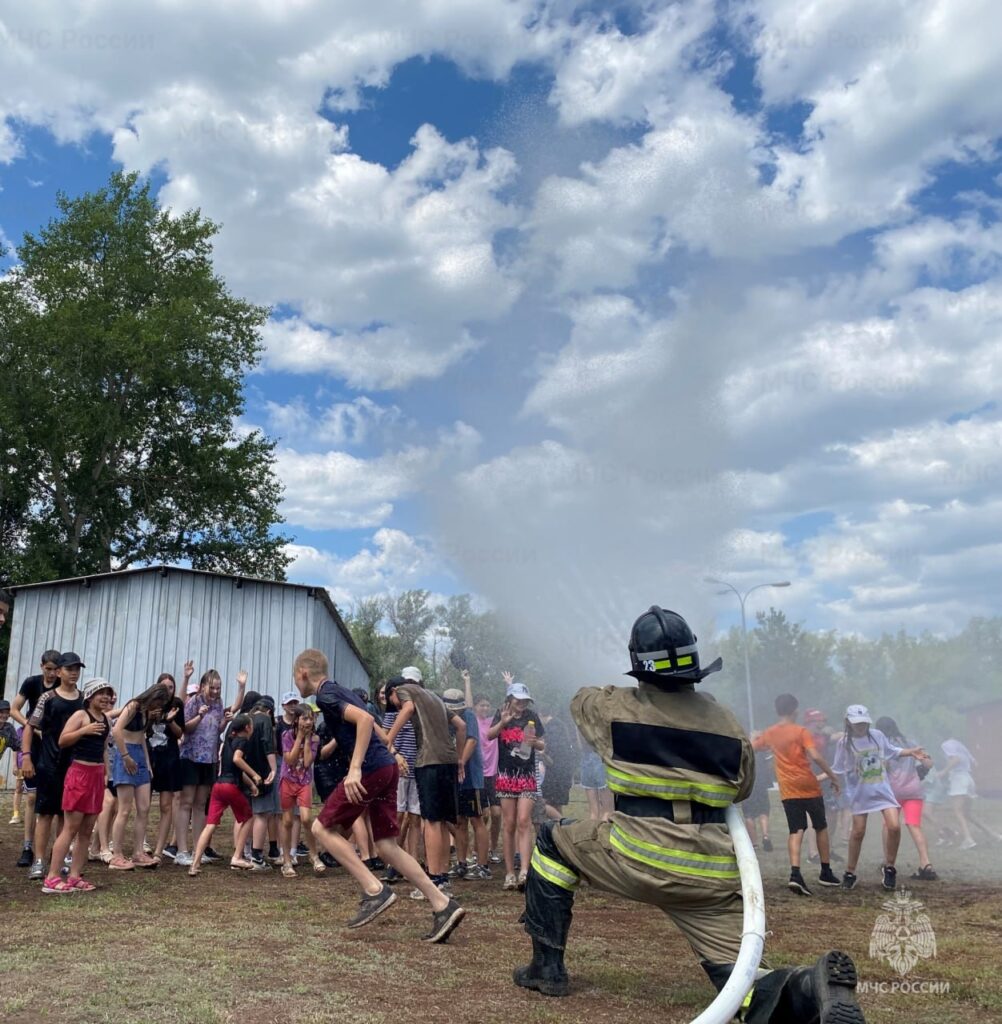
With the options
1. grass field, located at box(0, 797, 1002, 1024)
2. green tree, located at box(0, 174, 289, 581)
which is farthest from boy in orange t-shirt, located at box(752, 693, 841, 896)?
green tree, located at box(0, 174, 289, 581)

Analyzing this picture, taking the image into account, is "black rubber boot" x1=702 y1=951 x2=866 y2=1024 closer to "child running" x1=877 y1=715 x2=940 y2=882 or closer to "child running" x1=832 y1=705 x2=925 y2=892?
"child running" x1=832 y1=705 x2=925 y2=892

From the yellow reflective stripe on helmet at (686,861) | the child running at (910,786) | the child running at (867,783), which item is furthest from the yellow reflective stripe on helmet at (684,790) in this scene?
the child running at (910,786)

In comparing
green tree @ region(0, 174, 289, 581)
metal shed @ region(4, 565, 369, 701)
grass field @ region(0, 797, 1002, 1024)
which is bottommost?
grass field @ region(0, 797, 1002, 1024)

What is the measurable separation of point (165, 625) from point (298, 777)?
10.4 metres

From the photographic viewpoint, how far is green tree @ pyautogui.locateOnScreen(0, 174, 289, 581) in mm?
31594

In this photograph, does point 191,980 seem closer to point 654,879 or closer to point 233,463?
point 654,879

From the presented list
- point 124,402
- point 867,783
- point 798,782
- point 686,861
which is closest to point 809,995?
point 686,861

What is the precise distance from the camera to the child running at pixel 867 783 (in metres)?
8.93

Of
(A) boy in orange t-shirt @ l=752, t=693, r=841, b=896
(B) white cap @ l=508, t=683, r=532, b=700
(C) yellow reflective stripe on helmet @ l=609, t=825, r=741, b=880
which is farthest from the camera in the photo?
(A) boy in orange t-shirt @ l=752, t=693, r=841, b=896

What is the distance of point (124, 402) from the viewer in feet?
109

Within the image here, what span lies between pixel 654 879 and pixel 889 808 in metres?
5.89

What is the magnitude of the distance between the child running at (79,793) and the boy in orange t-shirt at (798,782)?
19.9 feet

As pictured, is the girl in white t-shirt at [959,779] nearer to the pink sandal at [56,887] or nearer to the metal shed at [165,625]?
the pink sandal at [56,887]

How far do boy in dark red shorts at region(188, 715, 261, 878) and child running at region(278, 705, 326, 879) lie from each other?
0.45 m
